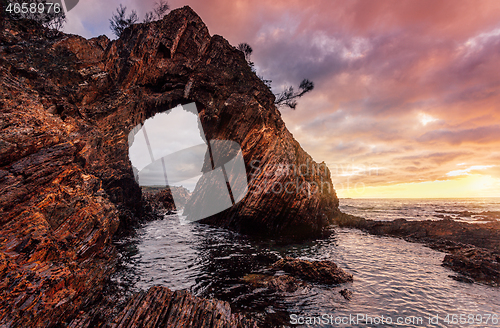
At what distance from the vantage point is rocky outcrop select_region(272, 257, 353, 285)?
8625 millimetres

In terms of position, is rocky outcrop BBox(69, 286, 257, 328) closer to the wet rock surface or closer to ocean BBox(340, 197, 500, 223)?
the wet rock surface

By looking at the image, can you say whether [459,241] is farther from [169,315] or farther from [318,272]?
[169,315]

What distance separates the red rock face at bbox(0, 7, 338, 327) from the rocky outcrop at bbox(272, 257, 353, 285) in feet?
25.5

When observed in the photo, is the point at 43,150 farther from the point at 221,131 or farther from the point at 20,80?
the point at 221,131

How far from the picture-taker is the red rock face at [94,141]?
206 inches

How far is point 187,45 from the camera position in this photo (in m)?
22.1

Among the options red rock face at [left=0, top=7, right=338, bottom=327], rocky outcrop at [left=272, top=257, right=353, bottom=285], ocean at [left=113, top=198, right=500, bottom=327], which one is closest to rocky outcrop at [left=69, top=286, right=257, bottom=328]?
red rock face at [left=0, top=7, right=338, bottom=327]

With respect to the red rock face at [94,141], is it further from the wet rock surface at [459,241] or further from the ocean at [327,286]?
the wet rock surface at [459,241]

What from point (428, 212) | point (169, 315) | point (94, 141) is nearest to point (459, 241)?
point (169, 315)

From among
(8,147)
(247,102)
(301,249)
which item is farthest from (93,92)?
(301,249)

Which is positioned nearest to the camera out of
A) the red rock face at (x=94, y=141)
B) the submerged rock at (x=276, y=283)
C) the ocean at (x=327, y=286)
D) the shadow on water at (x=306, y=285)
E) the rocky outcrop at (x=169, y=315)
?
the rocky outcrop at (x=169, y=315)

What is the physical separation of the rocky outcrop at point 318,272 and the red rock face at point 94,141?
25.5 feet

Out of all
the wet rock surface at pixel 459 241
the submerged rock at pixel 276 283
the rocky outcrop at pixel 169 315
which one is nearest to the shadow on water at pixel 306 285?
the submerged rock at pixel 276 283

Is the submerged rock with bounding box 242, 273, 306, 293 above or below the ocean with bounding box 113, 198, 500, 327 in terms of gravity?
above
